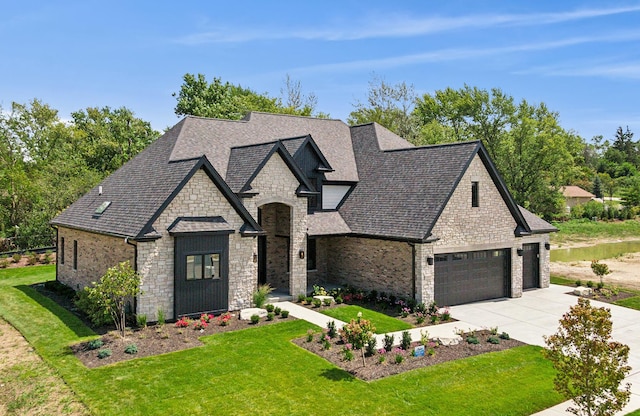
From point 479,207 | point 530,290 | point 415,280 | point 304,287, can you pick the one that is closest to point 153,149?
point 304,287

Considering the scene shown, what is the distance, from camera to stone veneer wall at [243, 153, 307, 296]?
65.6 feet

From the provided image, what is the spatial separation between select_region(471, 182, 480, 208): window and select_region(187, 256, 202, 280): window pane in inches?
471

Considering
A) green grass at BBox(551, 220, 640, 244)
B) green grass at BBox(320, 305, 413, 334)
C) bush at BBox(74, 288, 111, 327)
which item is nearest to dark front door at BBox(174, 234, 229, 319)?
bush at BBox(74, 288, 111, 327)

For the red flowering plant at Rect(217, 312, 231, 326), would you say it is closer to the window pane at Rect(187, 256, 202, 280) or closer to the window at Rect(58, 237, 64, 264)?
the window pane at Rect(187, 256, 202, 280)

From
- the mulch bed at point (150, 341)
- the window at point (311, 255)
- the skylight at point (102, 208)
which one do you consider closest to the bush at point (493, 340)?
the mulch bed at point (150, 341)

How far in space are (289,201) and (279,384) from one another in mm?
10084

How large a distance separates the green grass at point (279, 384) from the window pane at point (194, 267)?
2.82 metres

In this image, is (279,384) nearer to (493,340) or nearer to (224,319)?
(224,319)

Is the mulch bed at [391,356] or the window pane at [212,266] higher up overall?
the window pane at [212,266]

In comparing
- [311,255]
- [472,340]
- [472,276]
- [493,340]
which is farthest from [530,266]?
[311,255]

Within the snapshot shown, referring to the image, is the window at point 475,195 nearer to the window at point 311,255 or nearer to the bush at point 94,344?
the window at point 311,255

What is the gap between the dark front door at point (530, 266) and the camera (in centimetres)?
2395

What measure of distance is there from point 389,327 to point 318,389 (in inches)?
237

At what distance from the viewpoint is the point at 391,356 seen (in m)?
13.7
